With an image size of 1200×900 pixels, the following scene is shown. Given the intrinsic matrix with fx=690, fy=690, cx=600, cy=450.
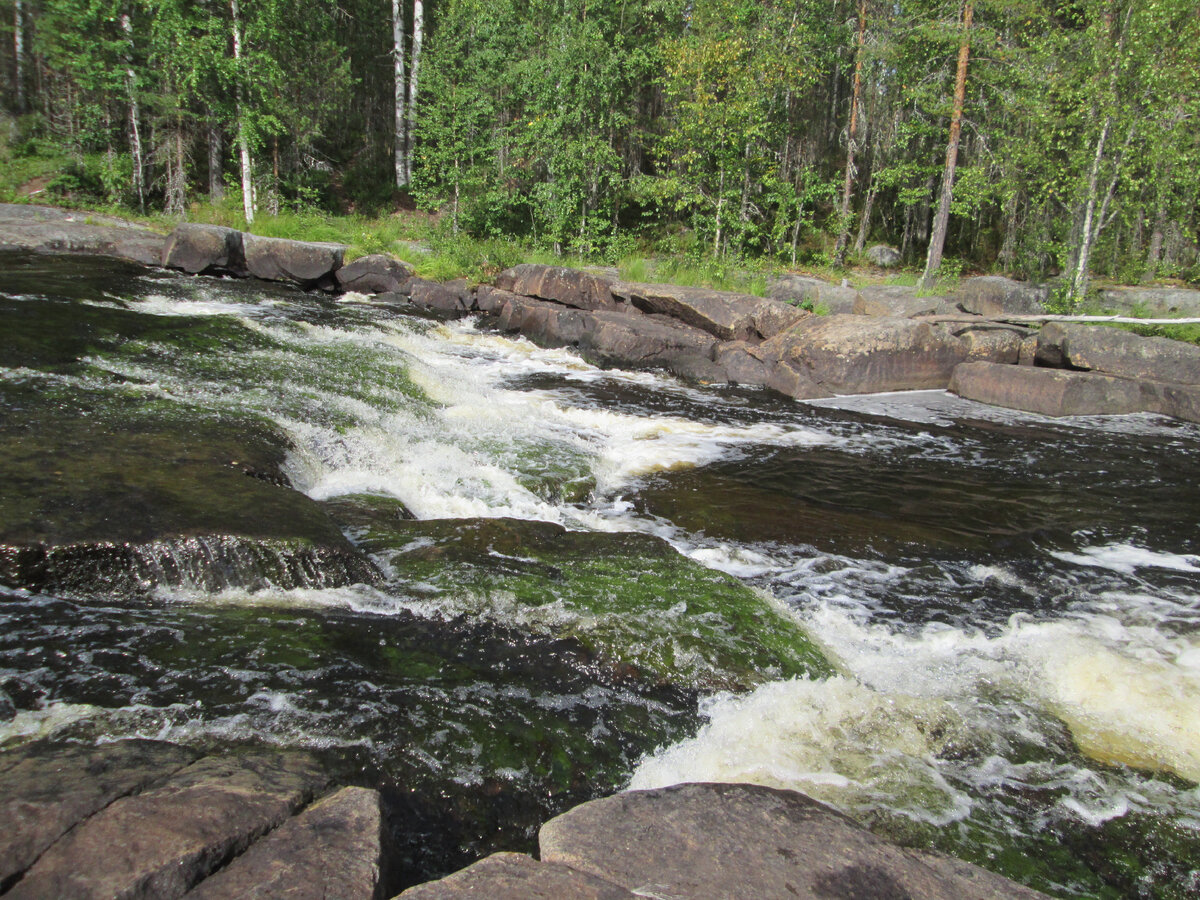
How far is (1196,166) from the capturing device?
15406 mm

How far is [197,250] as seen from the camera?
1472 cm

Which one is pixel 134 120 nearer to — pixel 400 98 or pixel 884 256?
pixel 400 98

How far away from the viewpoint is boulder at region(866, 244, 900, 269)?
2311 cm

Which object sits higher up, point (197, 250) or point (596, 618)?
point (197, 250)

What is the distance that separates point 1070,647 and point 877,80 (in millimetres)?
23909

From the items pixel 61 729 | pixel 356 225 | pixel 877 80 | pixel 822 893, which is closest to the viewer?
pixel 822 893

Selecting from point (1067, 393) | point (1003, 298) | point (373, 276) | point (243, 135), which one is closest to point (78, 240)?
point (373, 276)

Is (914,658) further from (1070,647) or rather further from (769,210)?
(769,210)

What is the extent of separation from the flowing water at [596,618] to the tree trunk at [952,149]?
463 inches

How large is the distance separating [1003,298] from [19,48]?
112 feet

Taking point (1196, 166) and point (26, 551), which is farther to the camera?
point (1196, 166)

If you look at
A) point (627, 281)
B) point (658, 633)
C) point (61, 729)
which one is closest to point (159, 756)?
point (61, 729)

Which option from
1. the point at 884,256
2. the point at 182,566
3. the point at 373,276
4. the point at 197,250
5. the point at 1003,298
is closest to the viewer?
the point at 182,566

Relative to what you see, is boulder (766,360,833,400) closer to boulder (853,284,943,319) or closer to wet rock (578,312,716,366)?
wet rock (578,312,716,366)
